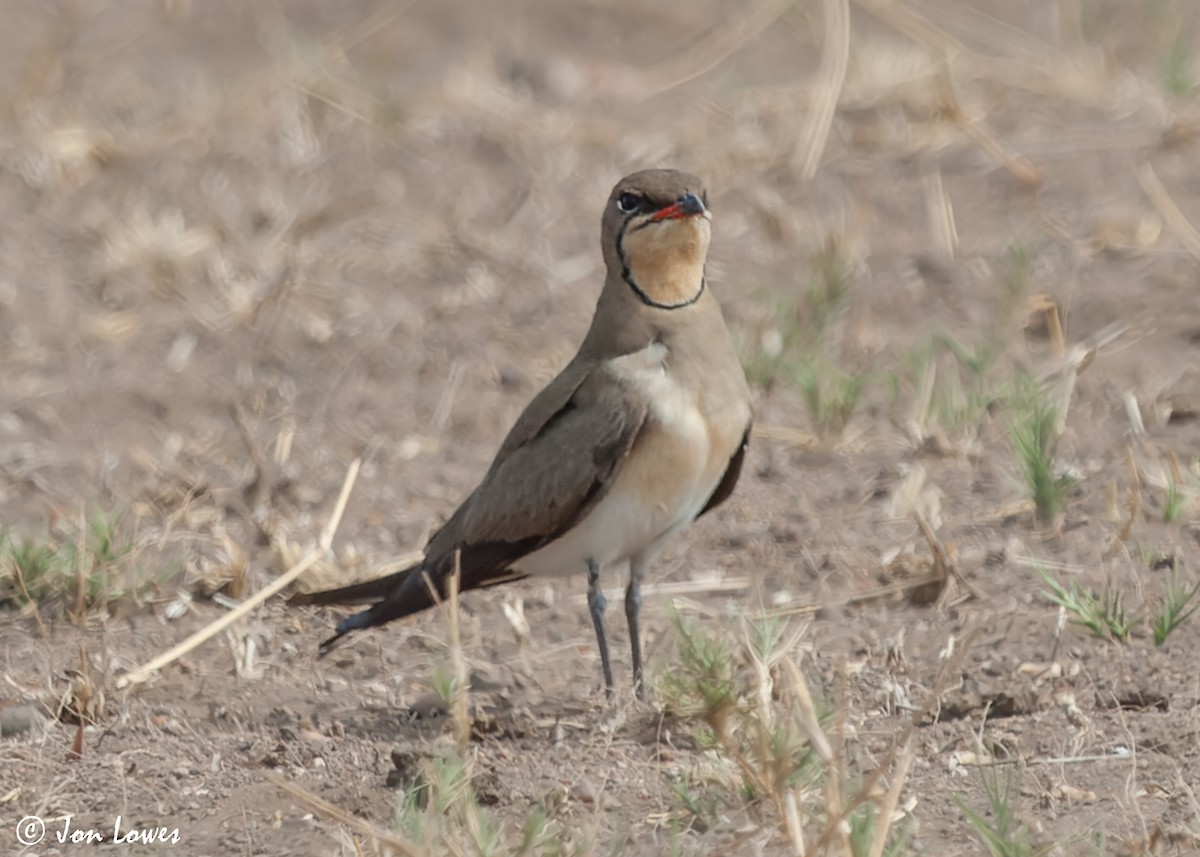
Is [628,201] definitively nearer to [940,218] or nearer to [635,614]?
[635,614]

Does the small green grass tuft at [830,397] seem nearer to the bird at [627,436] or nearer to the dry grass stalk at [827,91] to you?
the bird at [627,436]

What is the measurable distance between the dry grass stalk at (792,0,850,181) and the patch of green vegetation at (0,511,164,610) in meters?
3.30

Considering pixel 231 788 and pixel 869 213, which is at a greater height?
pixel 869 213

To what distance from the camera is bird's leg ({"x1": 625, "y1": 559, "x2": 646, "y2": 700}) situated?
14.2ft

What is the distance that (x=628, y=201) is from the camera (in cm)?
443

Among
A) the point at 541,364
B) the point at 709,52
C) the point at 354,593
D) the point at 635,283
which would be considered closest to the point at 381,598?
the point at 354,593

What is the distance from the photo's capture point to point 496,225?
7.23 metres

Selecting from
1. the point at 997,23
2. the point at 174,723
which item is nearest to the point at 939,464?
the point at 174,723

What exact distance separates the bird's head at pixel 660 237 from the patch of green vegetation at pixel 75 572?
146cm

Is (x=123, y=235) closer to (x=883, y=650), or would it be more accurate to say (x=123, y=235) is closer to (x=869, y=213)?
(x=869, y=213)

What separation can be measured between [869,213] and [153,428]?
266 cm

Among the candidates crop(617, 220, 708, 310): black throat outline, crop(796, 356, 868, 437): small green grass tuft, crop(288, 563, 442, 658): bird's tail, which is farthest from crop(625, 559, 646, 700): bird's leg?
crop(796, 356, 868, 437): small green grass tuft

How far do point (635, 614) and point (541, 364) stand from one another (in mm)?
1848

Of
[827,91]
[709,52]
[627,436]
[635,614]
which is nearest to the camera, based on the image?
[627,436]
